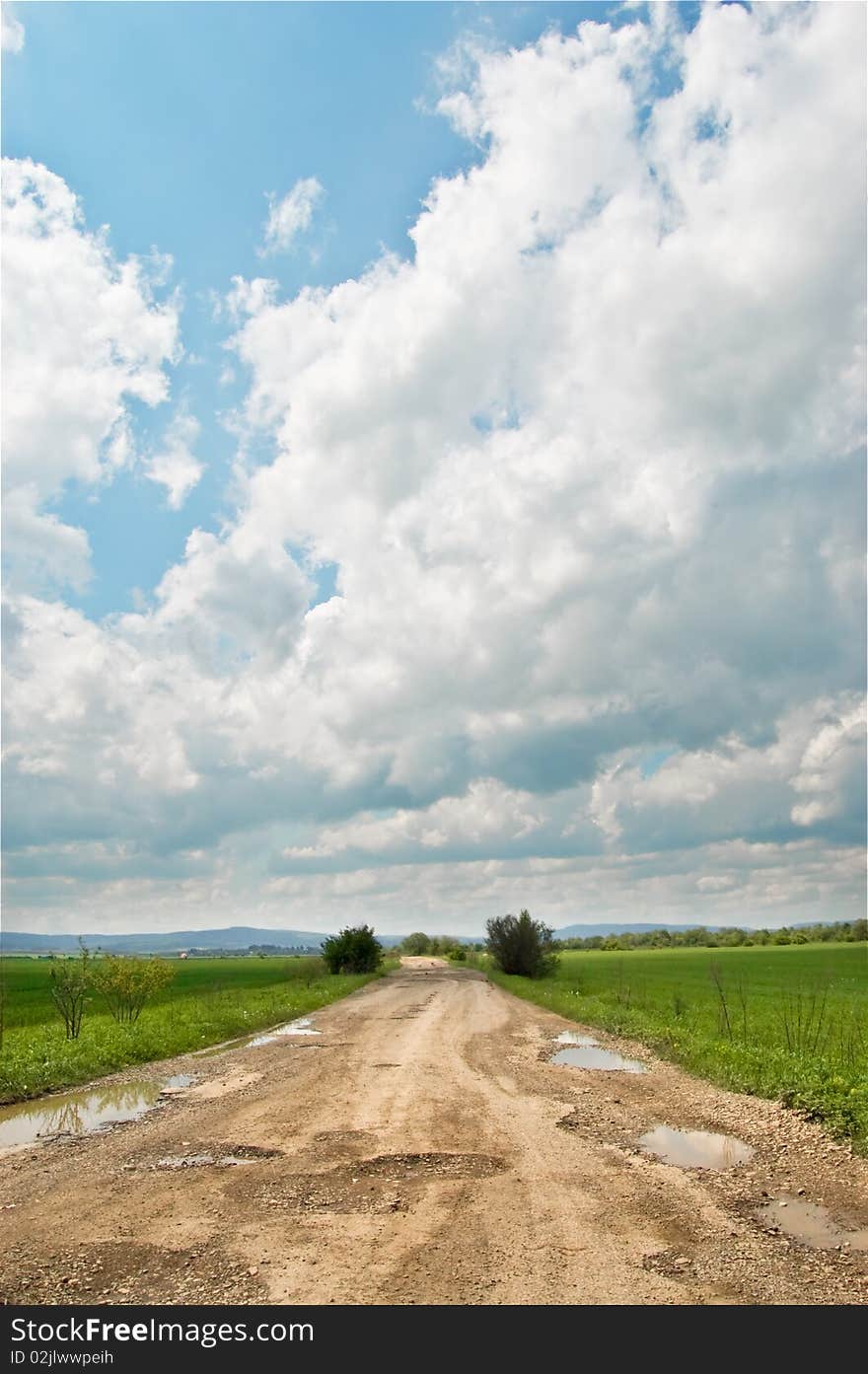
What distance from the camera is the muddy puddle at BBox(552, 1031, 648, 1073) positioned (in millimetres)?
18284

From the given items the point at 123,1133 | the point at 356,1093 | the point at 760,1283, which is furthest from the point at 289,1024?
the point at 760,1283

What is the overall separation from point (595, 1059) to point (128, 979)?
15414 millimetres

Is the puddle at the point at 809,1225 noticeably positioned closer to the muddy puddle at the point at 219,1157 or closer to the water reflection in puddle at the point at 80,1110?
the muddy puddle at the point at 219,1157

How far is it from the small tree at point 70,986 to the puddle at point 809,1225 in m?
19.3

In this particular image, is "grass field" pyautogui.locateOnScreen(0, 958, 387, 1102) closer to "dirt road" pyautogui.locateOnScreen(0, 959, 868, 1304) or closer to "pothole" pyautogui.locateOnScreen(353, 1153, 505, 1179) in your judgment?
"dirt road" pyautogui.locateOnScreen(0, 959, 868, 1304)

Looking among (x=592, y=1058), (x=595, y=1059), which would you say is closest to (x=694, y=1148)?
(x=595, y=1059)

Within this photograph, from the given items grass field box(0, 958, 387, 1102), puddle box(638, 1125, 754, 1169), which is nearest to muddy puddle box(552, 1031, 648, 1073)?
puddle box(638, 1125, 754, 1169)

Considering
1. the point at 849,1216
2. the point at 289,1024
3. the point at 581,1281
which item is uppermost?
the point at 581,1281

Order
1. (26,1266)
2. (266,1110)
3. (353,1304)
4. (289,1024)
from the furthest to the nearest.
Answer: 1. (289,1024)
2. (266,1110)
3. (26,1266)
4. (353,1304)

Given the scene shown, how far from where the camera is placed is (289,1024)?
90.8 feet

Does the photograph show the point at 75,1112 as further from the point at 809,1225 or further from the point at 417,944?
the point at 417,944

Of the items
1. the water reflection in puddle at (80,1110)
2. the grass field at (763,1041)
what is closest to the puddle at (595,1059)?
the grass field at (763,1041)
